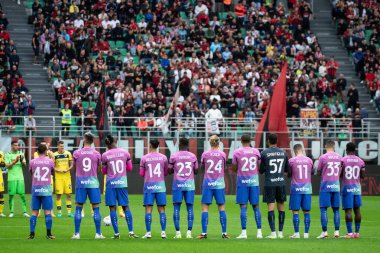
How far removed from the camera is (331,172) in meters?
27.4

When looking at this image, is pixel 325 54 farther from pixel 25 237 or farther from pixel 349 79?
pixel 25 237

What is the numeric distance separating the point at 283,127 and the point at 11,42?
17.4m

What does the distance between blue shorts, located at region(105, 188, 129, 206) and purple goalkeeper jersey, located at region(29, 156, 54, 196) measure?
1484mm

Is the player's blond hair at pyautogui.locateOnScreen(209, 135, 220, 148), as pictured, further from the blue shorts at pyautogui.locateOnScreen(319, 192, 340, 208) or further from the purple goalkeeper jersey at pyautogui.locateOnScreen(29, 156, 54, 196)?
the purple goalkeeper jersey at pyautogui.locateOnScreen(29, 156, 54, 196)

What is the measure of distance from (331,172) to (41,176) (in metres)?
7.39

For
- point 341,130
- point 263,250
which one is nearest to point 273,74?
point 341,130

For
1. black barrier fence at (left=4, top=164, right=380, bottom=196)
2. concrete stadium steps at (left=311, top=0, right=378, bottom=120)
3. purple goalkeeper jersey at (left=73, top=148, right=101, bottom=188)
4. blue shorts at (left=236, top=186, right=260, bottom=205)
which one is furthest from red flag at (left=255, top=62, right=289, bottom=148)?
concrete stadium steps at (left=311, top=0, right=378, bottom=120)

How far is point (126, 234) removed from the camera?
1109 inches

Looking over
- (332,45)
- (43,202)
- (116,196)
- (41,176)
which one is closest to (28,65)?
(332,45)

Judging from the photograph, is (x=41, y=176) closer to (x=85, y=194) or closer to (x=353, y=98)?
(x=85, y=194)

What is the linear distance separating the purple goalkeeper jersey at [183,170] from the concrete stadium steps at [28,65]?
2317 centimetres

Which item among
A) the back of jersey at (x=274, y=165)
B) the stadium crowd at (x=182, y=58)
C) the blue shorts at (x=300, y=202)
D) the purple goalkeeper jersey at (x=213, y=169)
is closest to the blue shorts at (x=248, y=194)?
the back of jersey at (x=274, y=165)

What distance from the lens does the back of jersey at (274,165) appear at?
26.7m

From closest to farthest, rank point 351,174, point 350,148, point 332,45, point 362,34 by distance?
point 350,148 → point 351,174 → point 362,34 → point 332,45
